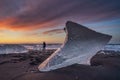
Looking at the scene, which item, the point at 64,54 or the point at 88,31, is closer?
the point at 64,54

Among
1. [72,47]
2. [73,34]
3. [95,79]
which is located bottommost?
[95,79]

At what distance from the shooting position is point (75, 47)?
9727 mm

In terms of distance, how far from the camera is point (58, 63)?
891cm

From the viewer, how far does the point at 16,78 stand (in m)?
7.00

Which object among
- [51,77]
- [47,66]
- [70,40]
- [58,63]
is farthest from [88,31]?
[51,77]

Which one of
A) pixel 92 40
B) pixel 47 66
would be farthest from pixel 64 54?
pixel 92 40

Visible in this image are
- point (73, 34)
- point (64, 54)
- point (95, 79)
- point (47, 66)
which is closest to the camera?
point (95, 79)

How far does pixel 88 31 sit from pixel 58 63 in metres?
3.45

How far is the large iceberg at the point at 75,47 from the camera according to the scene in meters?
9.00

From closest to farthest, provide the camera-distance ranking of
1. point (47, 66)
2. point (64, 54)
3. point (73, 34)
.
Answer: point (47, 66)
point (64, 54)
point (73, 34)

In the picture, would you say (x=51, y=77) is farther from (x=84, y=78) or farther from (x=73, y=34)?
(x=73, y=34)

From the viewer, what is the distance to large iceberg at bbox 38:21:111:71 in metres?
9.00

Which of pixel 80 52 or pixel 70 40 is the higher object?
pixel 70 40

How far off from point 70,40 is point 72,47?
0.48 m
